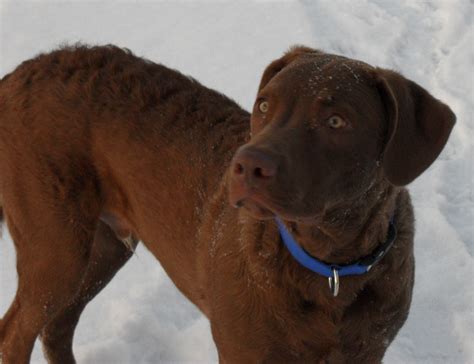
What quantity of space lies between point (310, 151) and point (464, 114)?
14.8 feet

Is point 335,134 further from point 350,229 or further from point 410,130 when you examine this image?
point 350,229

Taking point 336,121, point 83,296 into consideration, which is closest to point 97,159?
point 83,296

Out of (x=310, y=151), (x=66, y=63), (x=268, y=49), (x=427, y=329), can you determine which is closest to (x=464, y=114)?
(x=268, y=49)

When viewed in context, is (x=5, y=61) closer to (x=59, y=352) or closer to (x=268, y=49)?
(x=268, y=49)

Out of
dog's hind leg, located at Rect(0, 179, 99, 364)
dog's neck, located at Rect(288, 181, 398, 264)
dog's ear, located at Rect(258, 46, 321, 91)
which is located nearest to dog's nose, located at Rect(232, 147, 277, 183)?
dog's neck, located at Rect(288, 181, 398, 264)

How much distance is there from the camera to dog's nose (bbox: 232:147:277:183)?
9.73 feet

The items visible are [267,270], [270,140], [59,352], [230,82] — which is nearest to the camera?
[270,140]

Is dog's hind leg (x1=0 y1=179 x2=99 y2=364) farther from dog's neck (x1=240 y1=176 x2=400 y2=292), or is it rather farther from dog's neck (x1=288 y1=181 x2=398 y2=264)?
dog's neck (x1=288 y1=181 x2=398 y2=264)

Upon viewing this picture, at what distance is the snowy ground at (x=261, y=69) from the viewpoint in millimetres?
5426

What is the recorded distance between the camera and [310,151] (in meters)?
3.15

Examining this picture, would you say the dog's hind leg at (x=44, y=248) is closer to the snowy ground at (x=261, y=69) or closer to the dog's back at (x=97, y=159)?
the dog's back at (x=97, y=159)

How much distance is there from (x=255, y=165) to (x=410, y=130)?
2.32ft

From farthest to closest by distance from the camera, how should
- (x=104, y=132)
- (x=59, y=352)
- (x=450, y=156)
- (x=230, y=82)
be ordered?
(x=230, y=82)
(x=450, y=156)
(x=59, y=352)
(x=104, y=132)

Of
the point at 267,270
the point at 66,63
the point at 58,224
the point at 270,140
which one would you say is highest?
the point at 270,140
